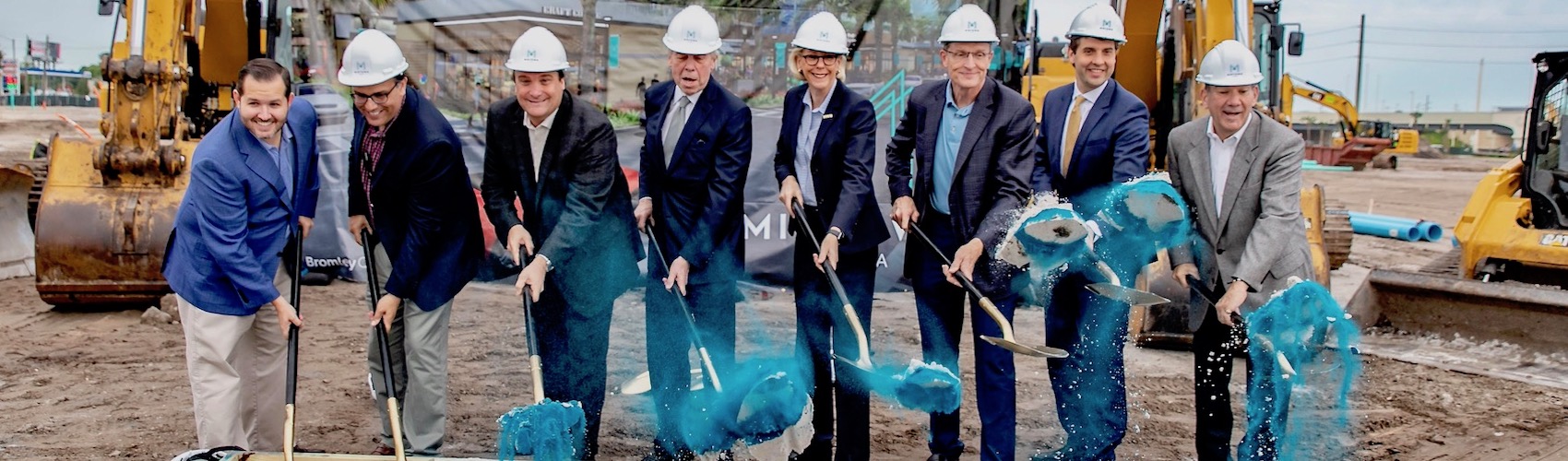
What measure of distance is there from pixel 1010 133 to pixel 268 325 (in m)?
2.74

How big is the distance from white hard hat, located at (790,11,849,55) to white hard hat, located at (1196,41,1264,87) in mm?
1253

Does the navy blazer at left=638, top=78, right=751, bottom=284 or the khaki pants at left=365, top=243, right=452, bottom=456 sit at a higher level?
the navy blazer at left=638, top=78, right=751, bottom=284

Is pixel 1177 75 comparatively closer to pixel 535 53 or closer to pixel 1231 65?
pixel 1231 65

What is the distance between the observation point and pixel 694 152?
174 inches

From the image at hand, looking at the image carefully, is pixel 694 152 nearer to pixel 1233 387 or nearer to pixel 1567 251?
pixel 1233 387

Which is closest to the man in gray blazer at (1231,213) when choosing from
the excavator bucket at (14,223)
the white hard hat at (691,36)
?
the white hard hat at (691,36)

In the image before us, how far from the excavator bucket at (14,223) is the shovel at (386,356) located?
260 inches

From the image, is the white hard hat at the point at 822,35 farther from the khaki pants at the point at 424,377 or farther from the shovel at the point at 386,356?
the shovel at the point at 386,356

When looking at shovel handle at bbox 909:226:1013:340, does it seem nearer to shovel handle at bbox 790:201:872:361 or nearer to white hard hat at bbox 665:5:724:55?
shovel handle at bbox 790:201:872:361

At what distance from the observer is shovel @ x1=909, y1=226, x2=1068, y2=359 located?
13.0 feet

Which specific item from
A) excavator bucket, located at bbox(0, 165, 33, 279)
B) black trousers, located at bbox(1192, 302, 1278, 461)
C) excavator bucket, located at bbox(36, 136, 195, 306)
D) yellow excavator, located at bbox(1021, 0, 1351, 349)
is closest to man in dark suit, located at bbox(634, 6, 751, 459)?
black trousers, located at bbox(1192, 302, 1278, 461)

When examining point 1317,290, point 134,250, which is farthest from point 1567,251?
point 134,250

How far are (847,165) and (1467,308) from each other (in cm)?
496

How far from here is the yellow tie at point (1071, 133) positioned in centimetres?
436
